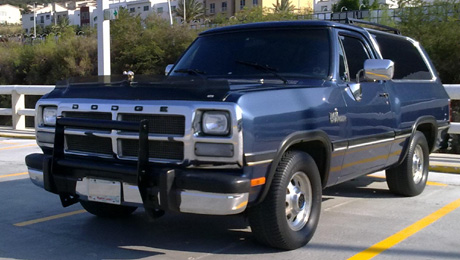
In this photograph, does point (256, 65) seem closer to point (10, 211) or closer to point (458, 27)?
point (10, 211)

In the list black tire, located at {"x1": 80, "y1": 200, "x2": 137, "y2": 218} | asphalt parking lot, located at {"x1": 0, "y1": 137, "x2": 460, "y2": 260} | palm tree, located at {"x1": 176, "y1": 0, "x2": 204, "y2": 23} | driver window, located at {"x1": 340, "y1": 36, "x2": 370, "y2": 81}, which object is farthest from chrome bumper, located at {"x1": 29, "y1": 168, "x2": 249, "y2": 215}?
palm tree, located at {"x1": 176, "y1": 0, "x2": 204, "y2": 23}

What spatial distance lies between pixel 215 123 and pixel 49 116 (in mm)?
1780

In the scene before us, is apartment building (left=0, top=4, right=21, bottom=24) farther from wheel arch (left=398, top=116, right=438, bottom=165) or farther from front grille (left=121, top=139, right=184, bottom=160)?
front grille (left=121, top=139, right=184, bottom=160)

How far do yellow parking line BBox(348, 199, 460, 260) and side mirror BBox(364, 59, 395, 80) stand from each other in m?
1.50

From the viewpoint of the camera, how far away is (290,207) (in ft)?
15.8

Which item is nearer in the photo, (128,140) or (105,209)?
(128,140)

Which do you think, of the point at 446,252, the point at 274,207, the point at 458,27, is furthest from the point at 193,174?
the point at 458,27

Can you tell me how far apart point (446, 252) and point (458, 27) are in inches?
796

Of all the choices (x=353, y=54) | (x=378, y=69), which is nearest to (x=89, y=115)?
(x=378, y=69)

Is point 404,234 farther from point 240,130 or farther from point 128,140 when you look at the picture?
point 128,140

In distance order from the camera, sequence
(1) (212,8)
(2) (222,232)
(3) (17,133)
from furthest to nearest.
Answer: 1. (1) (212,8)
2. (3) (17,133)
3. (2) (222,232)

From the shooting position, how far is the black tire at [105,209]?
19.0 ft

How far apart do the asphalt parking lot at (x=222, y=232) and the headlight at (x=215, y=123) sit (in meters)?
1.15

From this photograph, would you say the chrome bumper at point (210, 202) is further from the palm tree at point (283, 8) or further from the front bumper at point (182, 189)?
the palm tree at point (283, 8)
